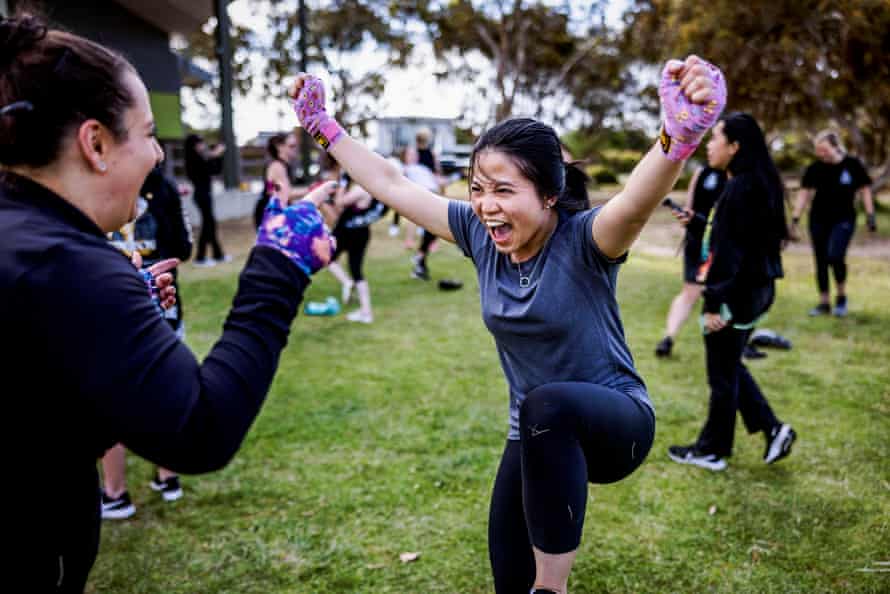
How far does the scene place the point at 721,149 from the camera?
14.5ft

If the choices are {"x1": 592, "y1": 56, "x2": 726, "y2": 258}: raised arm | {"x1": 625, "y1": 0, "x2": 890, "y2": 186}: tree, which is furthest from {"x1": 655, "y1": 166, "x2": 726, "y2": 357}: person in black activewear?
{"x1": 625, "y1": 0, "x2": 890, "y2": 186}: tree

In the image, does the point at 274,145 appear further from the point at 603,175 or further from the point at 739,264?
the point at 603,175

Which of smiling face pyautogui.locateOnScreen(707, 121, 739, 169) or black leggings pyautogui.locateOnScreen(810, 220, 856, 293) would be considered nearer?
smiling face pyautogui.locateOnScreen(707, 121, 739, 169)

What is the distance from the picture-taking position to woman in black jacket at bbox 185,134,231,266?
452 inches

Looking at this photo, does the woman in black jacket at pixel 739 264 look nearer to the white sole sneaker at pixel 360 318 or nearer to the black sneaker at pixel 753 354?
the black sneaker at pixel 753 354

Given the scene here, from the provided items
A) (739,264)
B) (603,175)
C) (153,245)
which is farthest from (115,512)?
(603,175)

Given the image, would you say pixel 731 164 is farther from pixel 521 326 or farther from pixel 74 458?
pixel 74 458

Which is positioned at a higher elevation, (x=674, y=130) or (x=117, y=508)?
(x=674, y=130)

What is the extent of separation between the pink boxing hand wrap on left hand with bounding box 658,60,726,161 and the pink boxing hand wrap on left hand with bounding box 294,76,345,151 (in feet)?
4.34

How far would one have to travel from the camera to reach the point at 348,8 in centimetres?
3253

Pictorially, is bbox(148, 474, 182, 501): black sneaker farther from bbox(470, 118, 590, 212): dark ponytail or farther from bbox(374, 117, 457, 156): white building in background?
bbox(374, 117, 457, 156): white building in background

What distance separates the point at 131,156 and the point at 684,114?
4.13 feet

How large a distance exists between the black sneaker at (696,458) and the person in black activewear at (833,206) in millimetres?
5058

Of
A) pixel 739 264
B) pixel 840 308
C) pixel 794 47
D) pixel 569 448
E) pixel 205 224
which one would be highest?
pixel 794 47
